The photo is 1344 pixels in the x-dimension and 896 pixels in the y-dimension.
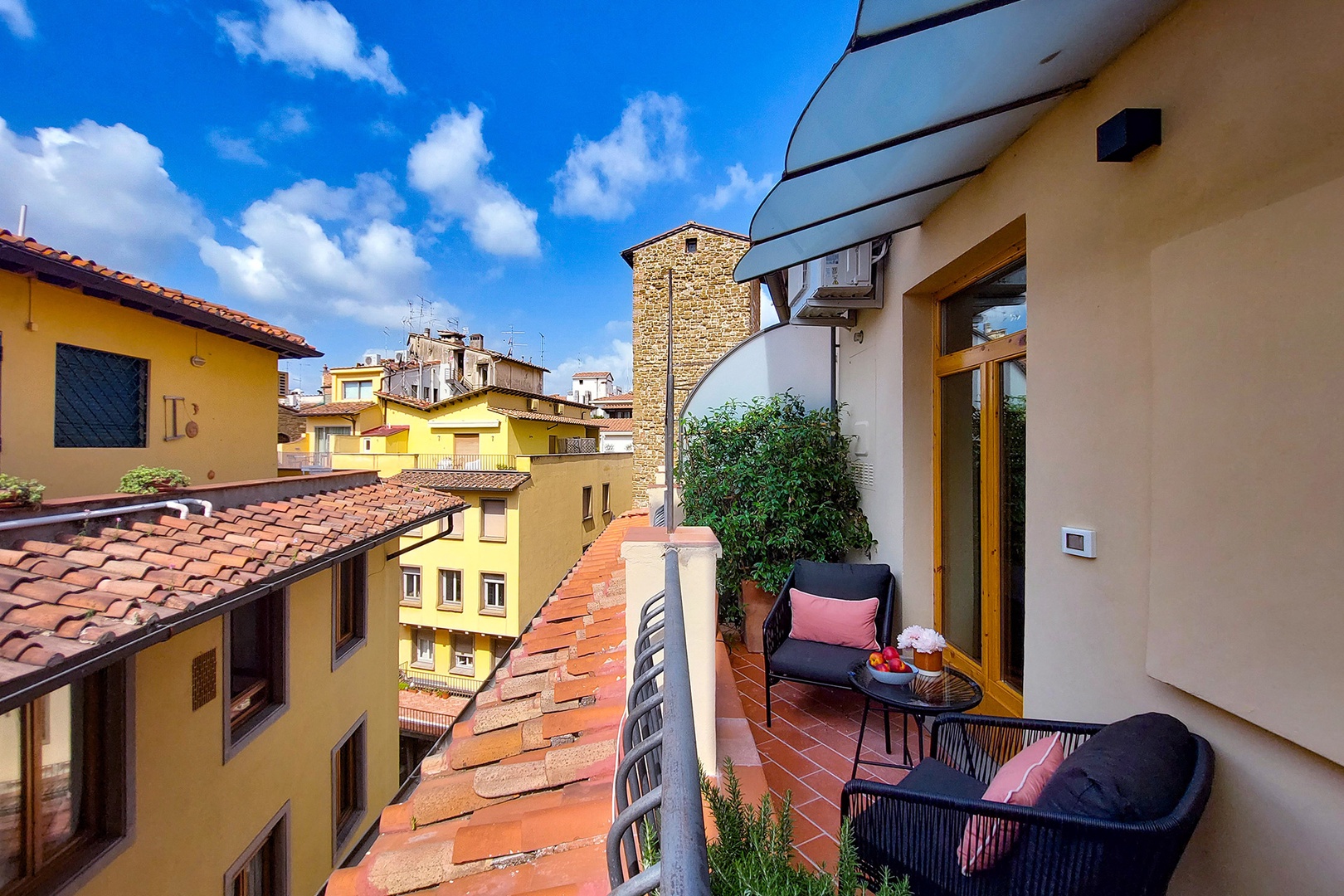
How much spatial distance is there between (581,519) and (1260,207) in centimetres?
1867

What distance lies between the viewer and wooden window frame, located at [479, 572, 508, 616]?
14.3 metres

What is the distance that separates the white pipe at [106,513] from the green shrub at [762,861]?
4.07 meters

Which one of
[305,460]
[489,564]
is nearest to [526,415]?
[489,564]

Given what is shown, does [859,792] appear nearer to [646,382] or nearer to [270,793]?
[270,793]

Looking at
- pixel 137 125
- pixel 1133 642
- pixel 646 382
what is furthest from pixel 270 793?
pixel 137 125

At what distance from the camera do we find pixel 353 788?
609cm

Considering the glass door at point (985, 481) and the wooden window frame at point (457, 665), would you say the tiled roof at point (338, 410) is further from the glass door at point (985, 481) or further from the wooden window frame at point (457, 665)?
the glass door at point (985, 481)

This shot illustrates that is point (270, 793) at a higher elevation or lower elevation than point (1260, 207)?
lower

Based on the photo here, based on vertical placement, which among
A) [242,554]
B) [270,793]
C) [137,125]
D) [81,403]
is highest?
[137,125]

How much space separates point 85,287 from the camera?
5.55 meters

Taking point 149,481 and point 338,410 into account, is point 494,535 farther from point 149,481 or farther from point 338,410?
point 338,410

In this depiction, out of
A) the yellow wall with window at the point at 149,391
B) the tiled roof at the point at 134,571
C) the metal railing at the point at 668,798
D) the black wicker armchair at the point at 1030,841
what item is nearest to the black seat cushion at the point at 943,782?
the black wicker armchair at the point at 1030,841

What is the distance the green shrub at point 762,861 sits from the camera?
3.18 ft

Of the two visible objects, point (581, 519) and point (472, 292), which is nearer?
point (581, 519)
